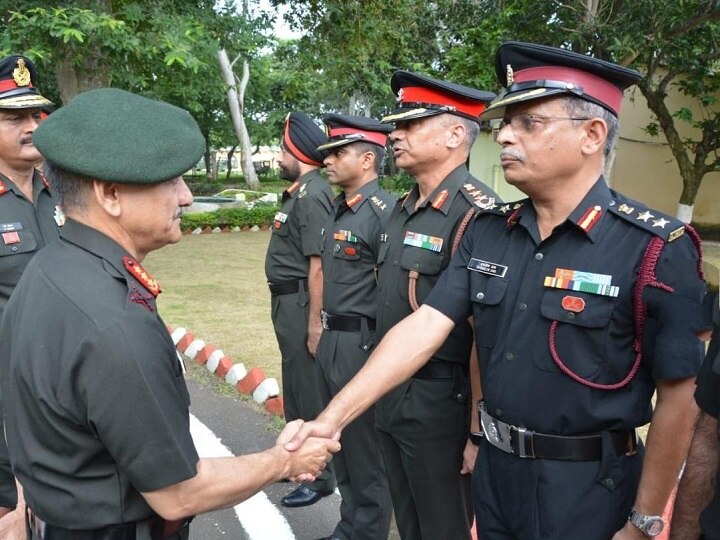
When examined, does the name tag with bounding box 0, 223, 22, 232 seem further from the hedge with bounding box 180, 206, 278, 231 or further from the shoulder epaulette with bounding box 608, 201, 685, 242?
the hedge with bounding box 180, 206, 278, 231

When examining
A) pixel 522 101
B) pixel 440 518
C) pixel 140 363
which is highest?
pixel 522 101

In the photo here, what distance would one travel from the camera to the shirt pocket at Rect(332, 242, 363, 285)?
377 centimetres

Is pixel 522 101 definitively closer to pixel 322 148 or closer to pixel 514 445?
pixel 514 445

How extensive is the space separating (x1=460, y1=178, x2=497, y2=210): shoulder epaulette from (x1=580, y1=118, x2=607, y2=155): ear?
861 millimetres

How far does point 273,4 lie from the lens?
12.6m

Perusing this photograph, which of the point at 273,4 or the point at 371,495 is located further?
the point at 273,4

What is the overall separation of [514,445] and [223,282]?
9.01m

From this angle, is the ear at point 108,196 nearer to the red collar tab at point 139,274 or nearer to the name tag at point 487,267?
the red collar tab at point 139,274

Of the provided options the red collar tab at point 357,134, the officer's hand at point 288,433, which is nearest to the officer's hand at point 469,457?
the officer's hand at point 288,433

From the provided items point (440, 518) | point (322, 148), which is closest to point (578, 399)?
point (440, 518)

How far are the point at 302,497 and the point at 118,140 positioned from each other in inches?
119

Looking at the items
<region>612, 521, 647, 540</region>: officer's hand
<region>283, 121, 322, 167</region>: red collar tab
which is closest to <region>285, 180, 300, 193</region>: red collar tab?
<region>283, 121, 322, 167</region>: red collar tab

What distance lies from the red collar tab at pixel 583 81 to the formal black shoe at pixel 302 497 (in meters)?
2.90

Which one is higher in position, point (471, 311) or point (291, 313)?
point (471, 311)
